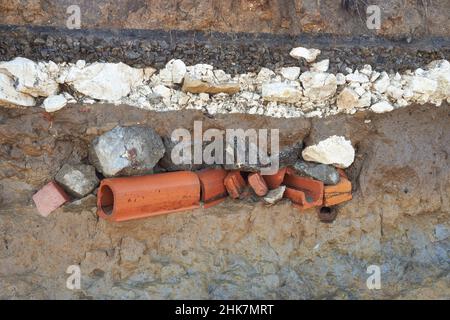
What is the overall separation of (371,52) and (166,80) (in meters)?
1.42

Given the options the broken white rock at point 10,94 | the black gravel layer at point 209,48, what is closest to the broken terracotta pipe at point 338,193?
the black gravel layer at point 209,48

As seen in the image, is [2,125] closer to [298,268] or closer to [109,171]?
[109,171]

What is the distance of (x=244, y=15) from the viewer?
4.30m

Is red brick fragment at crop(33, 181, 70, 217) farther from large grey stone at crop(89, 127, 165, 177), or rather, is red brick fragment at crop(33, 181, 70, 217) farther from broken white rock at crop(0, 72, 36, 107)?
broken white rock at crop(0, 72, 36, 107)

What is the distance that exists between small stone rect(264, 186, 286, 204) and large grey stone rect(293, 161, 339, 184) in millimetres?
186

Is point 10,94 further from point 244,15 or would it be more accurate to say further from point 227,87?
point 244,15

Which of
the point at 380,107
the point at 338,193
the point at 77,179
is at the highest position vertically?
the point at 380,107

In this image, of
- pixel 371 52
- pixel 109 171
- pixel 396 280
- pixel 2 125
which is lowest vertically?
pixel 396 280

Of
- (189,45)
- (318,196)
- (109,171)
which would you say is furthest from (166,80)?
(318,196)

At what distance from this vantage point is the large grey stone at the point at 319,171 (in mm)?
4195

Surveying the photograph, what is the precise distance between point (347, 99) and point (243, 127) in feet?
2.37

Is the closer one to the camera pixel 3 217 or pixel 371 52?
pixel 3 217

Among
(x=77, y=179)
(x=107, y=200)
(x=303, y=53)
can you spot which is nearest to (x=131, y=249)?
(x=107, y=200)

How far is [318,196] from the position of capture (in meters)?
4.16
